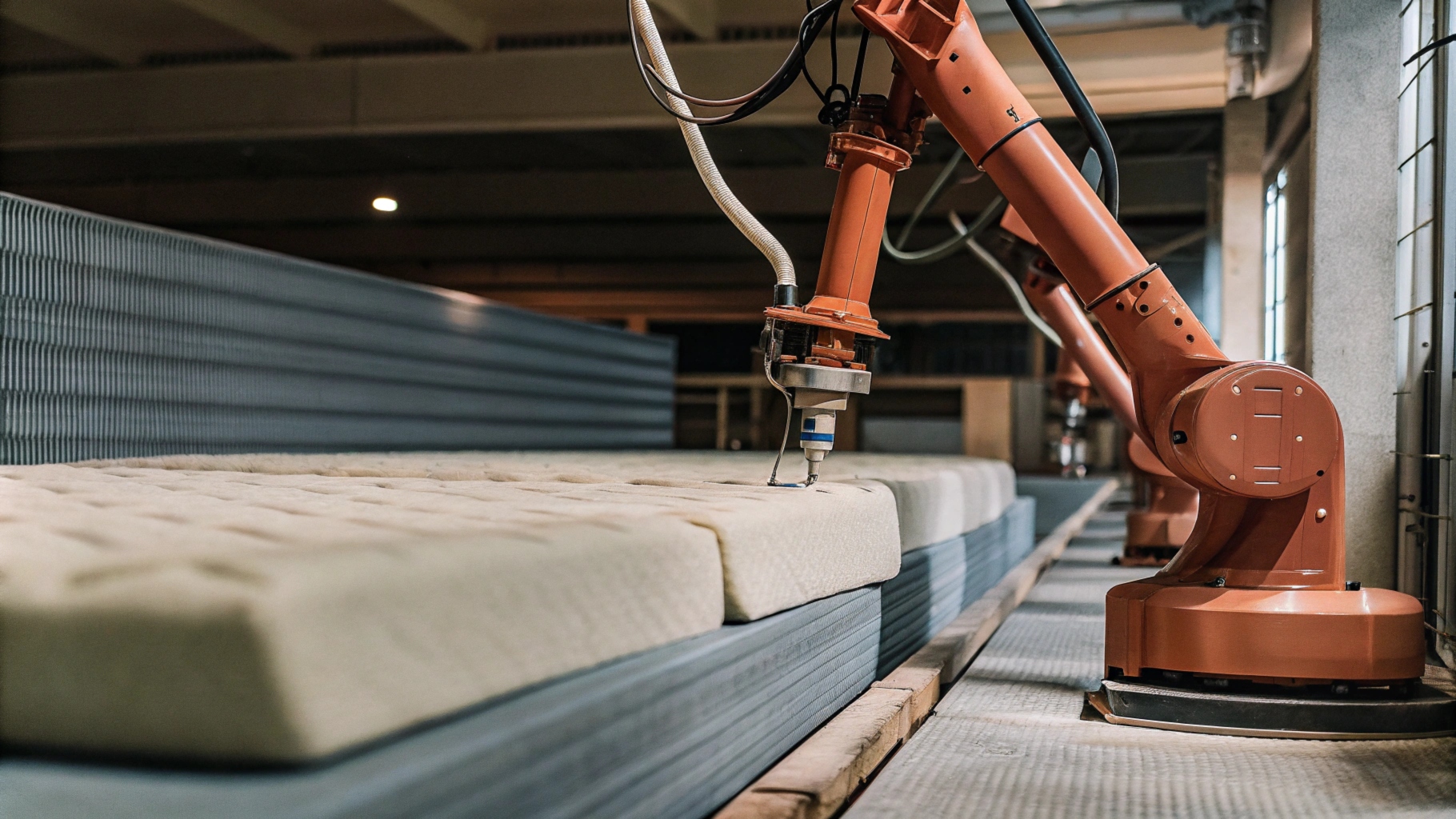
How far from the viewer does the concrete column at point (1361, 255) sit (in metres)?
2.02

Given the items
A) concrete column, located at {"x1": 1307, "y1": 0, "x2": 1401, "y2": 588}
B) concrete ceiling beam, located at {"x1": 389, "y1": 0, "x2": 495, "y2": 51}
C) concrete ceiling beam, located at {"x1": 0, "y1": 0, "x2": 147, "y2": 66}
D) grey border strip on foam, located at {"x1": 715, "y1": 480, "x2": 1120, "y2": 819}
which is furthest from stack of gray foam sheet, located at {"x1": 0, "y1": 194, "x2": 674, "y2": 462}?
concrete ceiling beam, located at {"x1": 0, "y1": 0, "x2": 147, "y2": 66}

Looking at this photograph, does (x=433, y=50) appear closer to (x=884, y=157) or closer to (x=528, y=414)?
(x=528, y=414)

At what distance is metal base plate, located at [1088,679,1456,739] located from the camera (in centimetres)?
136

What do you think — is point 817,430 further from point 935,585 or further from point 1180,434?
point 935,585

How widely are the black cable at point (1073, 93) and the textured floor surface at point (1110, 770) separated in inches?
29.4

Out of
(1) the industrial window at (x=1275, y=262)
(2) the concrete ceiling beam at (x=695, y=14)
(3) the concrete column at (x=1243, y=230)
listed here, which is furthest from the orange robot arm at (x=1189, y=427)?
(2) the concrete ceiling beam at (x=695, y=14)

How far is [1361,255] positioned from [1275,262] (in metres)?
2.33

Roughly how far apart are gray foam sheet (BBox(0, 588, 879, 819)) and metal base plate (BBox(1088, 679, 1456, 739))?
529 millimetres

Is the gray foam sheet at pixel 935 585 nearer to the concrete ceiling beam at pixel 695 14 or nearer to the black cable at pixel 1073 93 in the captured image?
the black cable at pixel 1073 93

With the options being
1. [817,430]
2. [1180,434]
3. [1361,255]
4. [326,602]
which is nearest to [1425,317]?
[1361,255]

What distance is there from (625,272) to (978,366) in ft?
12.5

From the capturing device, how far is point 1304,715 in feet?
4.46

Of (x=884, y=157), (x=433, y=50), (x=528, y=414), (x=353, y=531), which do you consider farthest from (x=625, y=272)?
(x=353, y=531)

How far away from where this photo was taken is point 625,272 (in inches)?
434
